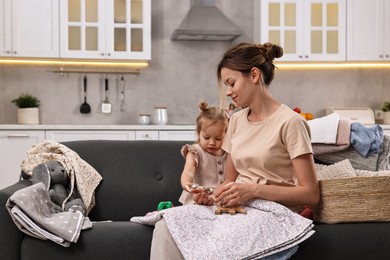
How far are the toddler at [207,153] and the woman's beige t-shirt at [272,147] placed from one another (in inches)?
11.2

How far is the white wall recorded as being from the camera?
624 centimetres

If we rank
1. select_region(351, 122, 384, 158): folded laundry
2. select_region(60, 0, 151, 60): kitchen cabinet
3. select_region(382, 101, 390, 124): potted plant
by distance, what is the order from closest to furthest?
select_region(351, 122, 384, 158): folded laundry < select_region(60, 0, 151, 60): kitchen cabinet < select_region(382, 101, 390, 124): potted plant

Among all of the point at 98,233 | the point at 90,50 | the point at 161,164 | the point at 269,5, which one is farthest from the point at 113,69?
the point at 98,233

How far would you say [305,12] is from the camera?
6113mm

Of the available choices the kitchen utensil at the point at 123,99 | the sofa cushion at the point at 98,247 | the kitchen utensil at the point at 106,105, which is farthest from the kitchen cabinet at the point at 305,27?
the sofa cushion at the point at 98,247

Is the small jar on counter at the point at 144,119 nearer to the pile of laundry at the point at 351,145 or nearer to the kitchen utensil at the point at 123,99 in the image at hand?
the kitchen utensil at the point at 123,99

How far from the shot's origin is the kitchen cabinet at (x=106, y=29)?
589 centimetres

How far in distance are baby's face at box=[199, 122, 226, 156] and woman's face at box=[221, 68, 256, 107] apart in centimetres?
35

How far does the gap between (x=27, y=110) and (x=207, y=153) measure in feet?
10.6

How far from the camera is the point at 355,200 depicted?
273 centimetres

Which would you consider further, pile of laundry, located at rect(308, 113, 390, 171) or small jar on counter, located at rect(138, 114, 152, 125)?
small jar on counter, located at rect(138, 114, 152, 125)

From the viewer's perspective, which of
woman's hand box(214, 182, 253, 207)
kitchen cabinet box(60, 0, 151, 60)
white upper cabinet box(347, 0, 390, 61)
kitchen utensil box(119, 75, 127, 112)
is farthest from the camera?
kitchen utensil box(119, 75, 127, 112)

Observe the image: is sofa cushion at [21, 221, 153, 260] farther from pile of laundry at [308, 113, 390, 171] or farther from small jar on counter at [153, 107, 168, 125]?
small jar on counter at [153, 107, 168, 125]

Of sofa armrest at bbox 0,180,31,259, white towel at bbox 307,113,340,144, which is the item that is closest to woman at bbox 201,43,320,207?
white towel at bbox 307,113,340,144
